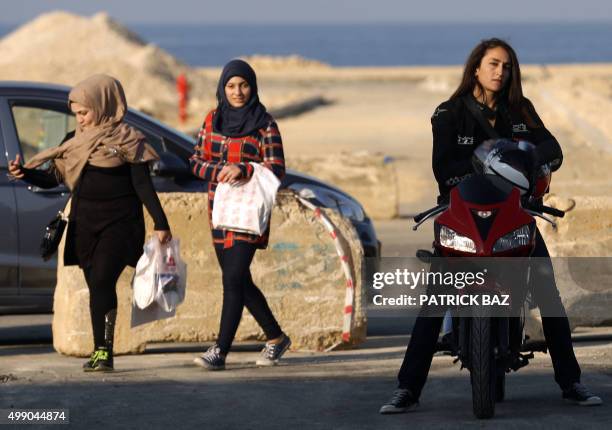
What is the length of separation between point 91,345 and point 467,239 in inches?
133

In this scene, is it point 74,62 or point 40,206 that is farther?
point 74,62

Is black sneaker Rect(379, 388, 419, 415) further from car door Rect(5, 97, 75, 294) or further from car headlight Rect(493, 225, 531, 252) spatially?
car door Rect(5, 97, 75, 294)

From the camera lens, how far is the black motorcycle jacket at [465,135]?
731 centimetres

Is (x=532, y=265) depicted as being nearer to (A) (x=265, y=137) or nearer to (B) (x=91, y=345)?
(A) (x=265, y=137)

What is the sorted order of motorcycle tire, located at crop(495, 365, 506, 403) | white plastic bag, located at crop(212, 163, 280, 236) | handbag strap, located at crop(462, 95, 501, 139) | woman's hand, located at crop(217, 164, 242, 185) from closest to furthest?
handbag strap, located at crop(462, 95, 501, 139)
motorcycle tire, located at crop(495, 365, 506, 403)
woman's hand, located at crop(217, 164, 242, 185)
white plastic bag, located at crop(212, 163, 280, 236)

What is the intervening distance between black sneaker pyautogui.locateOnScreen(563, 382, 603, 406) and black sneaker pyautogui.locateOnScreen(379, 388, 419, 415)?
75 cm

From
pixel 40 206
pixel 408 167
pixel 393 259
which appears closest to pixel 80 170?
pixel 40 206

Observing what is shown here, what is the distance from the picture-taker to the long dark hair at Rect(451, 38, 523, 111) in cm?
740

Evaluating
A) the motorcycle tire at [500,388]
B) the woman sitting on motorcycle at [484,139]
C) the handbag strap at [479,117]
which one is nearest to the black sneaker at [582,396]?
the woman sitting on motorcycle at [484,139]

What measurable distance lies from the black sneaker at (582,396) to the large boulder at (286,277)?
2518 millimetres

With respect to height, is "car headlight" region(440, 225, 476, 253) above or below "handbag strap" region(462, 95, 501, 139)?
below

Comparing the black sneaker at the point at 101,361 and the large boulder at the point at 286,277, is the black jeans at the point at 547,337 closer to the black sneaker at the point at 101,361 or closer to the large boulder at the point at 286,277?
the black sneaker at the point at 101,361

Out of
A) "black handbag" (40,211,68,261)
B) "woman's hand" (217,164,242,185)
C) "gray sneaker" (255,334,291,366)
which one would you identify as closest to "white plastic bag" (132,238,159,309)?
"black handbag" (40,211,68,261)

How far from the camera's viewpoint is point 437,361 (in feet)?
29.7
